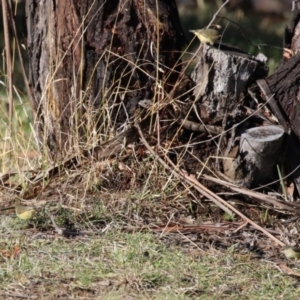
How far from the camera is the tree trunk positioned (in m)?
4.64

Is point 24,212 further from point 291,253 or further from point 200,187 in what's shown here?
point 291,253

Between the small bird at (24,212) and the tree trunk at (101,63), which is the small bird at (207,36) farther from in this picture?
the small bird at (24,212)

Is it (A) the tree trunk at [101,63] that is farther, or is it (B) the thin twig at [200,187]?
(A) the tree trunk at [101,63]

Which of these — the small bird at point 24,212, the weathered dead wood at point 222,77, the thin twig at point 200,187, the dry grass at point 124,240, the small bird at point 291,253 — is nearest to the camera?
the dry grass at point 124,240

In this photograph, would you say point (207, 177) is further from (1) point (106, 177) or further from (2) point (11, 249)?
(2) point (11, 249)

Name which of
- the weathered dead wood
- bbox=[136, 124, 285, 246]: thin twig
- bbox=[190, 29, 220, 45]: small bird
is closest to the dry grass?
bbox=[136, 124, 285, 246]: thin twig

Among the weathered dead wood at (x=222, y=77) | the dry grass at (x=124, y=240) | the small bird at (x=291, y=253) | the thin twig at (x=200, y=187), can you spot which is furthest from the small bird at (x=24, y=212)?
the small bird at (x=291, y=253)

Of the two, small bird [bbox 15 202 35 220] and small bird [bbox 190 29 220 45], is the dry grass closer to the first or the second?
small bird [bbox 15 202 35 220]

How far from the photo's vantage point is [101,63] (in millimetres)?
4668

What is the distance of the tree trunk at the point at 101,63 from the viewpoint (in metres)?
4.64

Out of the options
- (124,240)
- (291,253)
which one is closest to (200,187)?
(124,240)

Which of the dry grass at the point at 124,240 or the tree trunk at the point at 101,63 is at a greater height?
the tree trunk at the point at 101,63

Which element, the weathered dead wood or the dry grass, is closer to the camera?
the dry grass

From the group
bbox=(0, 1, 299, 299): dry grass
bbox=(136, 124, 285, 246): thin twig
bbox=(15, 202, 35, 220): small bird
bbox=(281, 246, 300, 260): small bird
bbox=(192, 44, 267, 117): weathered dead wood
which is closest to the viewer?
bbox=(0, 1, 299, 299): dry grass
